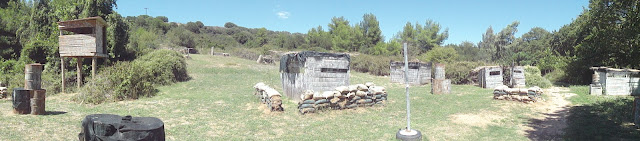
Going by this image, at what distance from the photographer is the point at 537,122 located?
9000 mm

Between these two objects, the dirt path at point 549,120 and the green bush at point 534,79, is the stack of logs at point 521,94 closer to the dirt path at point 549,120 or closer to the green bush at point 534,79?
the dirt path at point 549,120

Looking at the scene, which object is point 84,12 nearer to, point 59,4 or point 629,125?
point 59,4

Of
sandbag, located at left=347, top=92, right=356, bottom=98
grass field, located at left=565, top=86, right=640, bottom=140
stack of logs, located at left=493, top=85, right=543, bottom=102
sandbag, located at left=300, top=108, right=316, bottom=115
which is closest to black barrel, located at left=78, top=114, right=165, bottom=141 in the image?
sandbag, located at left=300, top=108, right=316, bottom=115

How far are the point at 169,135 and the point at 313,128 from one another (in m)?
3.19

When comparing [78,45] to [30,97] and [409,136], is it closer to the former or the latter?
[30,97]

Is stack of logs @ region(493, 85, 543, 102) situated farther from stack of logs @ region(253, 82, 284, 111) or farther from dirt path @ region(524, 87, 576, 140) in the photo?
stack of logs @ region(253, 82, 284, 111)

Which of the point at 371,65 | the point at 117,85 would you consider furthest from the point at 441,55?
the point at 117,85

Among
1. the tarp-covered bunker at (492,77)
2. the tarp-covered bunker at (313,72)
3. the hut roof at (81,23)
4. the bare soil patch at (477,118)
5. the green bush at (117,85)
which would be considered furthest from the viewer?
the tarp-covered bunker at (492,77)

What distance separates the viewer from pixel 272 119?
8930 millimetres

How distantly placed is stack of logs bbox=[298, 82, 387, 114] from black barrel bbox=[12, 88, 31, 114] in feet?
21.3

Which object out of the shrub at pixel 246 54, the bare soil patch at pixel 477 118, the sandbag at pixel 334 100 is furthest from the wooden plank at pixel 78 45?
the shrub at pixel 246 54

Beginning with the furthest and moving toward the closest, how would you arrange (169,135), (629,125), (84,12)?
(84,12) < (629,125) < (169,135)

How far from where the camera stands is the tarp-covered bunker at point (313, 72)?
11828 mm

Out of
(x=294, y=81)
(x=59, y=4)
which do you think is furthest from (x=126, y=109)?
(x=59, y=4)
